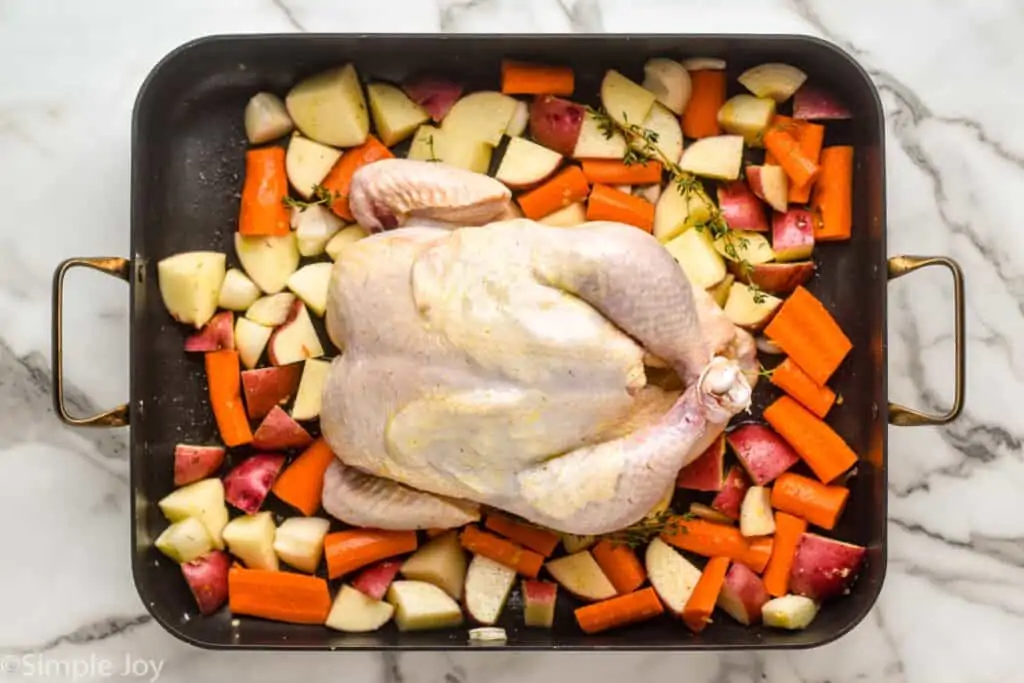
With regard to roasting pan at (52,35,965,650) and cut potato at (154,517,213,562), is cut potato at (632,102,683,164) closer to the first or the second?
roasting pan at (52,35,965,650)

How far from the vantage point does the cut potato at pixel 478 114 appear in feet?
7.79

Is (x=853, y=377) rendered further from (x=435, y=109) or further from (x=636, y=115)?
(x=435, y=109)

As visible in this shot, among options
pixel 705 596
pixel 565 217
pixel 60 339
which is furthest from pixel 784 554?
pixel 60 339

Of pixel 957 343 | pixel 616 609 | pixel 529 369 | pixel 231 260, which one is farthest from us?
pixel 231 260

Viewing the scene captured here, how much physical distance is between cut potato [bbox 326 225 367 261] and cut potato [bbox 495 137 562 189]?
11.3 inches

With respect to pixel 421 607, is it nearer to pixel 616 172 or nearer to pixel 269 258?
pixel 269 258

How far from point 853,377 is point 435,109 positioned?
953 millimetres

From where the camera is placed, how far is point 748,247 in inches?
93.1

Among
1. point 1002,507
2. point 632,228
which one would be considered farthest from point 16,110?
point 1002,507

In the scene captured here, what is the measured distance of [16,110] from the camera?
8.09 feet

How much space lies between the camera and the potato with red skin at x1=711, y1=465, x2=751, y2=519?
2.37 m

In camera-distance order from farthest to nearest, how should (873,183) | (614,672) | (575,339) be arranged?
(614,672) → (873,183) → (575,339)

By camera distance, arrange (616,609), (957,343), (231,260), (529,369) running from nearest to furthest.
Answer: (529,369)
(957,343)
(616,609)
(231,260)

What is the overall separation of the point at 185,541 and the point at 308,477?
0.26 meters
